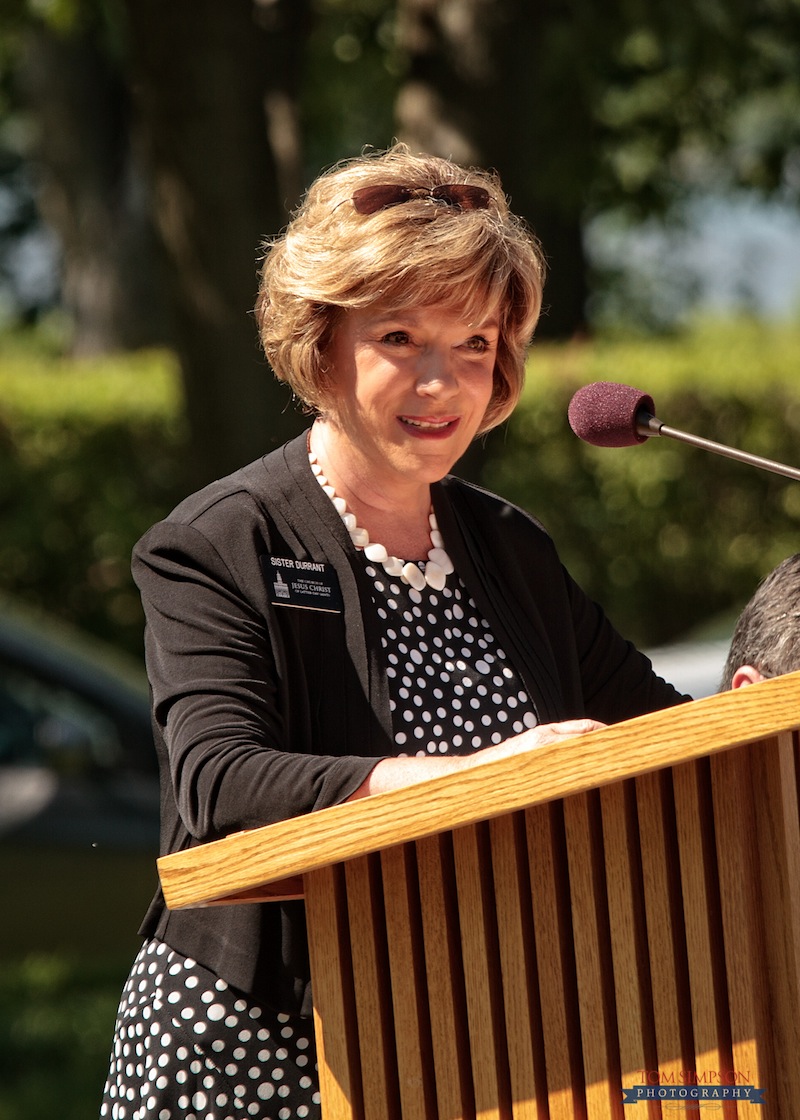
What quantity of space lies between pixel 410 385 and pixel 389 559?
0.25m

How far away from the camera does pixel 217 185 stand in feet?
20.7

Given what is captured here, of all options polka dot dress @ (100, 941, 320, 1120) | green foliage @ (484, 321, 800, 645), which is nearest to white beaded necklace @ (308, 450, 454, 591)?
polka dot dress @ (100, 941, 320, 1120)

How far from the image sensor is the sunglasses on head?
6.86 ft

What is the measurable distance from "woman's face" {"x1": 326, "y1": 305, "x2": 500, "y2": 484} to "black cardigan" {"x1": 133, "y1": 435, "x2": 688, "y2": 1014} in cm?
11

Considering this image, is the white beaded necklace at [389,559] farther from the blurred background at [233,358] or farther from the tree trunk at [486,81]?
the tree trunk at [486,81]

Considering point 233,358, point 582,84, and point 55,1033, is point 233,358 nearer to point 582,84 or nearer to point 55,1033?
point 582,84

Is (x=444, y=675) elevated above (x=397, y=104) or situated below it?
below

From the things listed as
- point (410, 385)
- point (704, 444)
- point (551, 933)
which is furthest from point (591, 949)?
point (410, 385)

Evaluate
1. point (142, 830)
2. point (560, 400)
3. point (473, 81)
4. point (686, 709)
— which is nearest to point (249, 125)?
point (473, 81)

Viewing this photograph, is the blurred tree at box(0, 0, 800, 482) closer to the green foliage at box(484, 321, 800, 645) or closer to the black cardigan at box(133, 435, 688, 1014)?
the green foliage at box(484, 321, 800, 645)

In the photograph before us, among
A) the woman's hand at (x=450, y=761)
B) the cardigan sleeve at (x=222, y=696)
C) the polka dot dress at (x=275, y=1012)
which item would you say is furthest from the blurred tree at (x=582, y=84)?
the woman's hand at (x=450, y=761)

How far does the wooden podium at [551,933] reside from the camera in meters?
1.56

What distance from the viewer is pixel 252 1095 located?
2.02 meters

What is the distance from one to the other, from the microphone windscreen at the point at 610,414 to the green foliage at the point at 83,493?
815 cm
